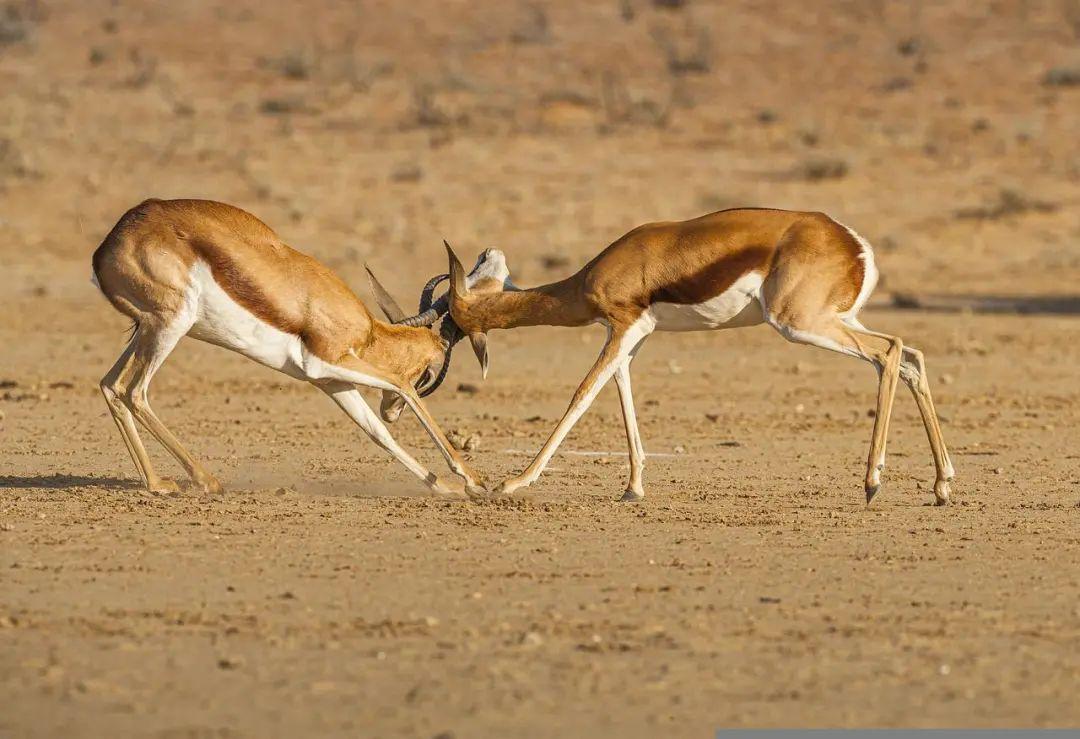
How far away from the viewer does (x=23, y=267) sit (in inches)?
909

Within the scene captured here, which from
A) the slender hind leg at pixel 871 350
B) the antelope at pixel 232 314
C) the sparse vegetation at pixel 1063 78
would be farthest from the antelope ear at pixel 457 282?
the sparse vegetation at pixel 1063 78

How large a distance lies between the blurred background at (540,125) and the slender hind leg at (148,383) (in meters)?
11.1

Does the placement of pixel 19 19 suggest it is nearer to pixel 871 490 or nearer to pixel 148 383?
pixel 148 383

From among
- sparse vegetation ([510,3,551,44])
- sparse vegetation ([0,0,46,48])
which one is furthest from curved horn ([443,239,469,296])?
sparse vegetation ([0,0,46,48])

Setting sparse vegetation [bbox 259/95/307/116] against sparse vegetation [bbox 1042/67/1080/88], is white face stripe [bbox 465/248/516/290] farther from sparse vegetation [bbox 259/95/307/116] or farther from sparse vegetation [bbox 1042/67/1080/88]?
sparse vegetation [bbox 1042/67/1080/88]

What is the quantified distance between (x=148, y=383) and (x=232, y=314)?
0.74 m

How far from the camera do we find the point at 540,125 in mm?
33781

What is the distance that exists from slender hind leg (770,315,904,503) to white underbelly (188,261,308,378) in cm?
266

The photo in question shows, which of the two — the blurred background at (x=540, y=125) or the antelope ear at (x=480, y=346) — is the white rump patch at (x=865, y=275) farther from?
the blurred background at (x=540, y=125)

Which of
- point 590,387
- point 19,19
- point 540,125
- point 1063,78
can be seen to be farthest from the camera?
point 19,19

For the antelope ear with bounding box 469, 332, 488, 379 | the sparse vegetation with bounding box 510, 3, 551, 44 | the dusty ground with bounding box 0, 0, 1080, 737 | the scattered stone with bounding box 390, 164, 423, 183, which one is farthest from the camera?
the sparse vegetation with bounding box 510, 3, 551, 44

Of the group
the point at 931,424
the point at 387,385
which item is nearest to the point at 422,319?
the point at 387,385

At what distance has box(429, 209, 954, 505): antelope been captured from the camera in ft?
32.9

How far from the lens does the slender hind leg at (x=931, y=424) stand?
10.3 metres
